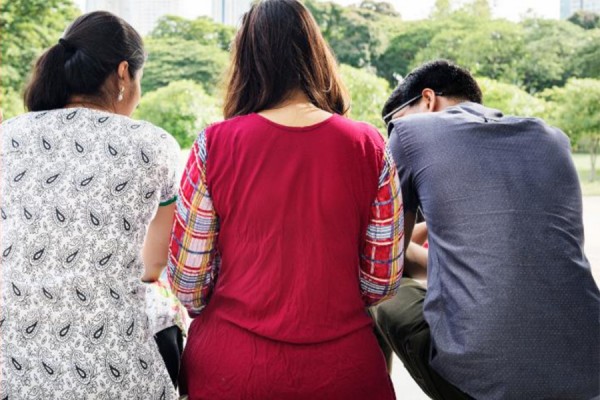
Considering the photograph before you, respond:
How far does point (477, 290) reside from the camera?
3.96 ft

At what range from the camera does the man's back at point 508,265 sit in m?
1.19

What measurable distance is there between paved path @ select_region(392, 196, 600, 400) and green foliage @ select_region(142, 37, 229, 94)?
18.2 feet

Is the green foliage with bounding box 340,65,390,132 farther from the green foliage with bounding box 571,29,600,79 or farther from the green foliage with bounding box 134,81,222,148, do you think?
the green foliage with bounding box 571,29,600,79

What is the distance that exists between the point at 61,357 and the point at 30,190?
0.96 ft

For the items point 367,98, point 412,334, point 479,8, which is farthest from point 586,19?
point 412,334

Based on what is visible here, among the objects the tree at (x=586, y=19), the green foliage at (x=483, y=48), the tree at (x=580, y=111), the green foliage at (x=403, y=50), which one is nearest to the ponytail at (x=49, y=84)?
the tree at (x=580, y=111)

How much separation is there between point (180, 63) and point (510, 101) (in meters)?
5.14

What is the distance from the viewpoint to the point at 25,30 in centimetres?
941

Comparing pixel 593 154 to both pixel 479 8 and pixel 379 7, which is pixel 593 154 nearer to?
pixel 479 8

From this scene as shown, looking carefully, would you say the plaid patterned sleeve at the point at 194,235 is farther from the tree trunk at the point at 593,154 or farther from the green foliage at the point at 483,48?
the green foliage at the point at 483,48

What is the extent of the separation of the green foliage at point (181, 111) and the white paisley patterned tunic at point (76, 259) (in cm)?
613

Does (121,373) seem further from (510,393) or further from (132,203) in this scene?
(510,393)

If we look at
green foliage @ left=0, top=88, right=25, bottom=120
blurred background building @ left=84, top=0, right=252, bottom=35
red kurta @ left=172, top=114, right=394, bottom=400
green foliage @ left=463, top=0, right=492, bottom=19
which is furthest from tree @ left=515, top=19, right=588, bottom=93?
red kurta @ left=172, top=114, right=394, bottom=400

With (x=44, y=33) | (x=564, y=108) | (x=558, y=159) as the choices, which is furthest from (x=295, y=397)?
(x=44, y=33)
